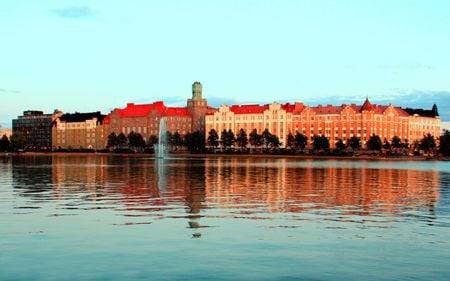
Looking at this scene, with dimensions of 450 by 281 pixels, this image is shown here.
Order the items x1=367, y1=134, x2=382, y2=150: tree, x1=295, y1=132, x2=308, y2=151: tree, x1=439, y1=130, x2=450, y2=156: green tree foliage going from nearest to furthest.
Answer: x1=439, y1=130, x2=450, y2=156: green tree foliage
x1=367, y1=134, x2=382, y2=150: tree
x1=295, y1=132, x2=308, y2=151: tree

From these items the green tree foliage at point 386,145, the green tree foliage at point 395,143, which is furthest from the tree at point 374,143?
the green tree foliage at point 395,143

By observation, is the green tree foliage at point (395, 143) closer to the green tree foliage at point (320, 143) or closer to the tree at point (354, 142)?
the tree at point (354, 142)

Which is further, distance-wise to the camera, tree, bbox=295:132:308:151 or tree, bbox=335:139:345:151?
tree, bbox=295:132:308:151

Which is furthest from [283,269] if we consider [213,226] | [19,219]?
[19,219]

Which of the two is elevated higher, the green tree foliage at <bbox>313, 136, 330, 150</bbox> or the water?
the green tree foliage at <bbox>313, 136, 330, 150</bbox>

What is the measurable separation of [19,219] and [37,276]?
1045cm

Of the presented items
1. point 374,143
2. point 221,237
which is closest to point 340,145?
point 374,143

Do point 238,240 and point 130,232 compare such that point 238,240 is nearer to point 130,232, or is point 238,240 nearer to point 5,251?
point 130,232

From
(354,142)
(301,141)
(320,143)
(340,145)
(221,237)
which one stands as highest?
(301,141)

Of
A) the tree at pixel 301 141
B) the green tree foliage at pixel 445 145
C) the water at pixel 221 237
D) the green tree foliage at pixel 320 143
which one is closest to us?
the water at pixel 221 237

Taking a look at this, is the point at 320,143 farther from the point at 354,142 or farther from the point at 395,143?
the point at 395,143

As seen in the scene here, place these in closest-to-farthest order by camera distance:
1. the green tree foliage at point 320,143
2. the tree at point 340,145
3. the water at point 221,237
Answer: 1. the water at point 221,237
2. the green tree foliage at point 320,143
3. the tree at point 340,145

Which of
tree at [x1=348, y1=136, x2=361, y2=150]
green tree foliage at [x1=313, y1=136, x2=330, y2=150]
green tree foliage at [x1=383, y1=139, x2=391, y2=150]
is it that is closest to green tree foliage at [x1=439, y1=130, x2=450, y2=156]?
green tree foliage at [x1=383, y1=139, x2=391, y2=150]

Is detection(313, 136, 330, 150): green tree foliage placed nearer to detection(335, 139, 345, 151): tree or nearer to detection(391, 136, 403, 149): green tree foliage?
detection(335, 139, 345, 151): tree
